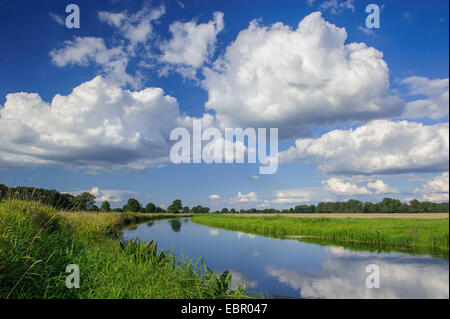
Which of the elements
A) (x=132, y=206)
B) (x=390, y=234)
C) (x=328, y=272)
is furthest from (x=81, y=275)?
(x=132, y=206)

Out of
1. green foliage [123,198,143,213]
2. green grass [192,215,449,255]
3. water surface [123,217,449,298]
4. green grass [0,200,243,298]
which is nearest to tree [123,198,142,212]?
green foliage [123,198,143,213]

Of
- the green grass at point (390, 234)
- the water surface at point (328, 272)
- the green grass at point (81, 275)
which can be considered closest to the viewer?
the green grass at point (81, 275)

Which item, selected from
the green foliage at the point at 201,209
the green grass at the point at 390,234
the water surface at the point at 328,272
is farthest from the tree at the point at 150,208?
the water surface at the point at 328,272

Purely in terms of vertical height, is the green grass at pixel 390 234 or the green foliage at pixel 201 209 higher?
the green grass at pixel 390 234

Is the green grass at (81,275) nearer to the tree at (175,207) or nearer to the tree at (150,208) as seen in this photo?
the tree at (150,208)

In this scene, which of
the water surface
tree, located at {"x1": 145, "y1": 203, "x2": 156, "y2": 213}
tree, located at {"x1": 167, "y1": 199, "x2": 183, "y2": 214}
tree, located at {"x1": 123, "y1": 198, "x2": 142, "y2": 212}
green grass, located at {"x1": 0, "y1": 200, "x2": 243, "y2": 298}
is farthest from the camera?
tree, located at {"x1": 167, "y1": 199, "x2": 183, "y2": 214}

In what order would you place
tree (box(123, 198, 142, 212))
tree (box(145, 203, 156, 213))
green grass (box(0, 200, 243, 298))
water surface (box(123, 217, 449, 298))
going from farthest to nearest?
tree (box(145, 203, 156, 213)) < tree (box(123, 198, 142, 212)) < water surface (box(123, 217, 449, 298)) < green grass (box(0, 200, 243, 298))

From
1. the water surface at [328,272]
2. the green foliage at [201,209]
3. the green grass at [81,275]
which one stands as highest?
the green grass at [81,275]

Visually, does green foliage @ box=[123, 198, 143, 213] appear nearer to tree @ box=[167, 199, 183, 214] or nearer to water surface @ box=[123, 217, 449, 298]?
tree @ box=[167, 199, 183, 214]

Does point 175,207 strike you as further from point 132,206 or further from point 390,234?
point 390,234

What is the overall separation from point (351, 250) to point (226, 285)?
620 inches

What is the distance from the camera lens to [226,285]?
5398 mm
